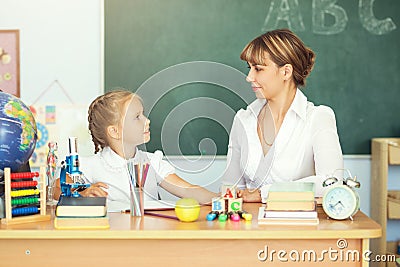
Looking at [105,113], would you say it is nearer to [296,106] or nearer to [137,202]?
[137,202]

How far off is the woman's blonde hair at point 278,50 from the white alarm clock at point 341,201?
2.30ft

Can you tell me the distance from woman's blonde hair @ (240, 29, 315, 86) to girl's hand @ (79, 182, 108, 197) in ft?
2.47

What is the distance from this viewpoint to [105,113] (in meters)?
2.52

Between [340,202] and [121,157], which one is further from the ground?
[121,157]

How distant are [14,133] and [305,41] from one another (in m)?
2.39

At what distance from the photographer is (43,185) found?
2201mm

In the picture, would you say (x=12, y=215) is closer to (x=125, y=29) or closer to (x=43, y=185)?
(x=43, y=185)

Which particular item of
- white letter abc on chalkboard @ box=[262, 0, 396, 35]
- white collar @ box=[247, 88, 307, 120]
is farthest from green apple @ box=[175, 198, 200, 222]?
white letter abc on chalkboard @ box=[262, 0, 396, 35]

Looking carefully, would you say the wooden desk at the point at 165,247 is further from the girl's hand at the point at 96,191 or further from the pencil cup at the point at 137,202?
the girl's hand at the point at 96,191

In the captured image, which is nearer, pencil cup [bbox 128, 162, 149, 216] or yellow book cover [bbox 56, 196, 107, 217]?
yellow book cover [bbox 56, 196, 107, 217]

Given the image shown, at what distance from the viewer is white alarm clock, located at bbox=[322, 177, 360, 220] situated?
2.18 meters

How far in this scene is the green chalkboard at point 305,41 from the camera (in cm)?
416

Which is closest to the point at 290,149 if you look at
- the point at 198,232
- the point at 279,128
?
the point at 279,128

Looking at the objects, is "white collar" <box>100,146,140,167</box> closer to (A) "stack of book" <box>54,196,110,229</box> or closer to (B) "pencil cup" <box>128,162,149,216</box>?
(B) "pencil cup" <box>128,162,149,216</box>
